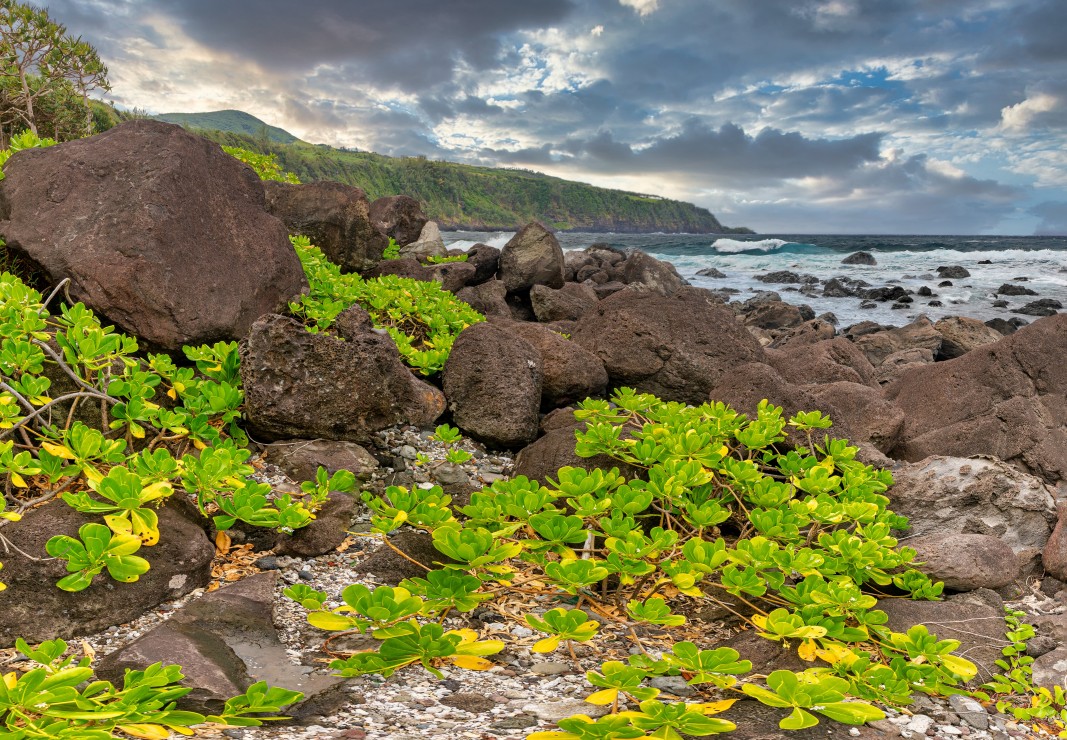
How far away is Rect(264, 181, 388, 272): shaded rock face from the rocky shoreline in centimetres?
7

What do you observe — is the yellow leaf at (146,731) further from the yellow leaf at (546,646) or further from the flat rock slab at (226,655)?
the yellow leaf at (546,646)

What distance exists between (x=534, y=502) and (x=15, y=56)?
2269 centimetres

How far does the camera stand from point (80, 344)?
329 cm

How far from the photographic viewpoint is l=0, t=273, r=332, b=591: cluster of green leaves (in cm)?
253

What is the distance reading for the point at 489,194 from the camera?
374 ft

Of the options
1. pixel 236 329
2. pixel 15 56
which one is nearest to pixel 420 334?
pixel 236 329

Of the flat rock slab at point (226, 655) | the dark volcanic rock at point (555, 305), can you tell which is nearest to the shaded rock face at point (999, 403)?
the dark volcanic rock at point (555, 305)

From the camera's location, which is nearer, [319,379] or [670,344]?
[319,379]

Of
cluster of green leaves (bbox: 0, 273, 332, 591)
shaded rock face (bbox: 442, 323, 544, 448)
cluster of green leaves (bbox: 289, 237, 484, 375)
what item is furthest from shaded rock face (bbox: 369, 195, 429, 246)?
cluster of green leaves (bbox: 0, 273, 332, 591)

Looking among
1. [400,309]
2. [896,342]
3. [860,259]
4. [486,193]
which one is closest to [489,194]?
[486,193]

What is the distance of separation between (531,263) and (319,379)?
5950 mm

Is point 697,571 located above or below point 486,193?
below

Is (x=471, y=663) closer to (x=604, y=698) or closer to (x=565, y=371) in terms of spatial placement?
(x=604, y=698)

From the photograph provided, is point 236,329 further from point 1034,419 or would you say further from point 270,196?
point 1034,419
